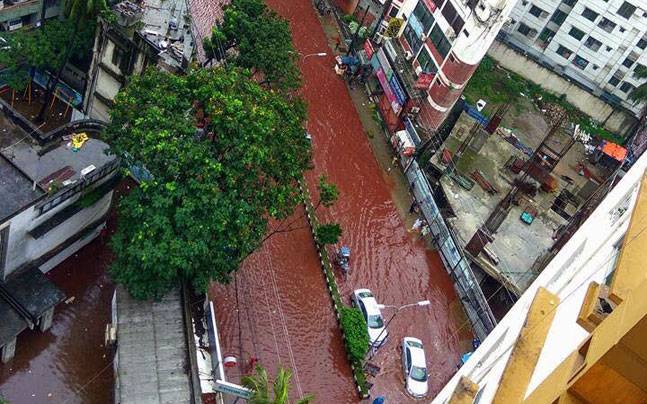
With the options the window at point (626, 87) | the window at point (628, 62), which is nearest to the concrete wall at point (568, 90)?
the window at point (626, 87)

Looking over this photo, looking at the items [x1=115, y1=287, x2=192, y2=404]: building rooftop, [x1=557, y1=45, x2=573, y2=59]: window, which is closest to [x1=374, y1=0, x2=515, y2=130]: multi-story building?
[x1=557, y1=45, x2=573, y2=59]: window

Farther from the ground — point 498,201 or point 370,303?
point 498,201

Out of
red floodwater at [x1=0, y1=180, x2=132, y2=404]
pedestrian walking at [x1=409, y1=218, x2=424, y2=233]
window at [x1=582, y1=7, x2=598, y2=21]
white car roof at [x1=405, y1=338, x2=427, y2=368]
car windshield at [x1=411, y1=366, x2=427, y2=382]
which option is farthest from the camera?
window at [x1=582, y1=7, x2=598, y2=21]

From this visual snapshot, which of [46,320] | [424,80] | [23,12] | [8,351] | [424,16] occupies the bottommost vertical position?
[8,351]

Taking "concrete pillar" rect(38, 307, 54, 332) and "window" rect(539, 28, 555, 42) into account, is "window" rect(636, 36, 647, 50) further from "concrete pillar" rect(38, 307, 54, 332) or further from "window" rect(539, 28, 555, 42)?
"concrete pillar" rect(38, 307, 54, 332)

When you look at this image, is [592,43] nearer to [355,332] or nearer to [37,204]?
[355,332]

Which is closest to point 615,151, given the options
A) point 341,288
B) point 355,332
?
point 341,288
